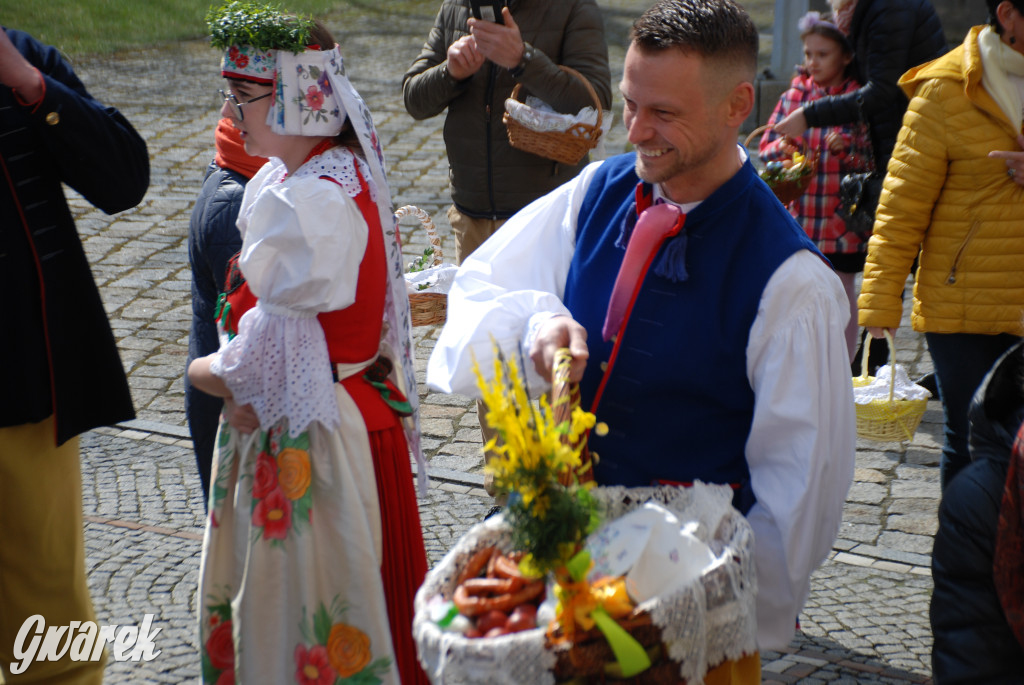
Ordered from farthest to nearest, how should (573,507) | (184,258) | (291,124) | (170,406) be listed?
(184,258)
(170,406)
(291,124)
(573,507)

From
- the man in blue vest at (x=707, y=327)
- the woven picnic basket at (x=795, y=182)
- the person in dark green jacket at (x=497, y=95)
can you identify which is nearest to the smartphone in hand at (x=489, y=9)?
the person in dark green jacket at (x=497, y=95)

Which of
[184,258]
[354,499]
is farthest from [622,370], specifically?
[184,258]

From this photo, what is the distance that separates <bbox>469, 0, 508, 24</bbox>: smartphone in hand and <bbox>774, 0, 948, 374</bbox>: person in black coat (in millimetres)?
1780

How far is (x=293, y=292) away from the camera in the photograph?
2.61 m

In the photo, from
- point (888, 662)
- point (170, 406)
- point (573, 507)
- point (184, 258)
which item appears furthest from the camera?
point (184, 258)

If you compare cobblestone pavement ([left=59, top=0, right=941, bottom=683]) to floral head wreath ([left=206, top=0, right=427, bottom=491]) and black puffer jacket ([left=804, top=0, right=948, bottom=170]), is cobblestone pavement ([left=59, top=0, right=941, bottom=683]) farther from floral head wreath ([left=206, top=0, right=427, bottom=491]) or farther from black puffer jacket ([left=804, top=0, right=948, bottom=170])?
floral head wreath ([left=206, top=0, right=427, bottom=491])

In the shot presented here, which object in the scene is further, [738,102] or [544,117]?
[544,117]

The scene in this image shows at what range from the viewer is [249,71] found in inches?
108

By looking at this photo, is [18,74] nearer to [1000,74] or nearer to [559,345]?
[559,345]

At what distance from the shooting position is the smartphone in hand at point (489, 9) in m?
4.14

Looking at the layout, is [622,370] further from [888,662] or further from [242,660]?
[888,662]

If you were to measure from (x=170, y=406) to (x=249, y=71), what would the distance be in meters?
3.21

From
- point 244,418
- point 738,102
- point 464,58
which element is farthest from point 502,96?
point 738,102

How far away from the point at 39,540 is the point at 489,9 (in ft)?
8.27
